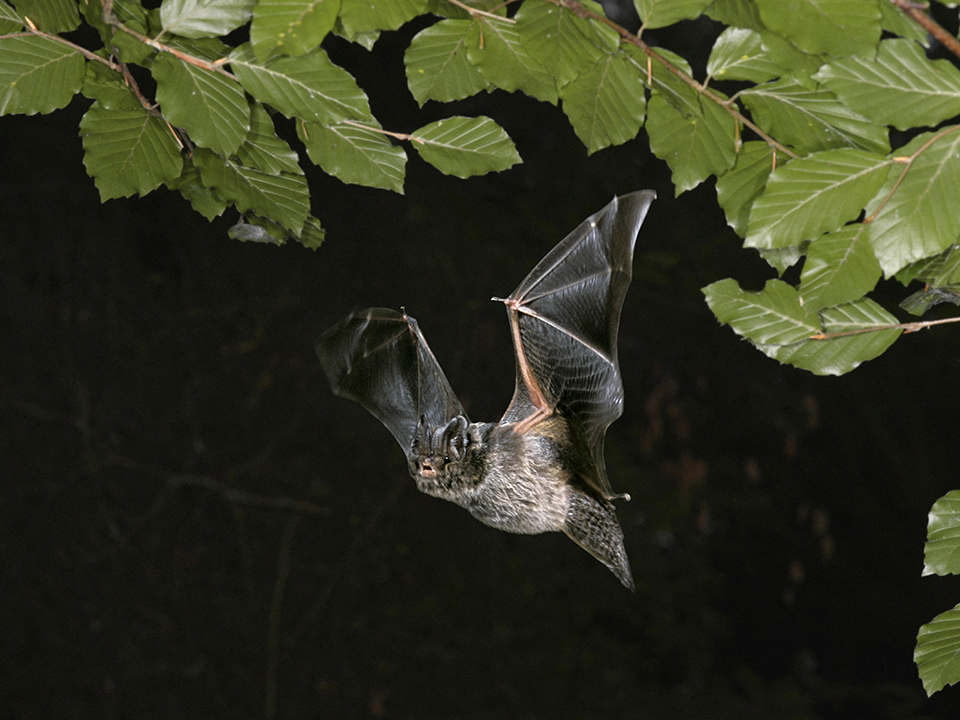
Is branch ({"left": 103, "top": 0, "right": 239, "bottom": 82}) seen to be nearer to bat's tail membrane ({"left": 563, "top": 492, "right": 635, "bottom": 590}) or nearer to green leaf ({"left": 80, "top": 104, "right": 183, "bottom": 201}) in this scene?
green leaf ({"left": 80, "top": 104, "right": 183, "bottom": 201})

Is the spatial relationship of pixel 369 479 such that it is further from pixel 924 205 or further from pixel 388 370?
pixel 924 205

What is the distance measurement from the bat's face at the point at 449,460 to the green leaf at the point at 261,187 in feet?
0.42

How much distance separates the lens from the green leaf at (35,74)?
0.33 m

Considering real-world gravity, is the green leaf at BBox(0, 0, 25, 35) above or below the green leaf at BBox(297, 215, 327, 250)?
above

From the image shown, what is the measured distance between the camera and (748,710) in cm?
154

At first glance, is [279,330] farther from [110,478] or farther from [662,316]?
[662,316]

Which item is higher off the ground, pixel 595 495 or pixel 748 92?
pixel 748 92

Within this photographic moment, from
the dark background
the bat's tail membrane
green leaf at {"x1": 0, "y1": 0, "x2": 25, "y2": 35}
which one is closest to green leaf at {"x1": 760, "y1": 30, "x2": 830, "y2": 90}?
the bat's tail membrane

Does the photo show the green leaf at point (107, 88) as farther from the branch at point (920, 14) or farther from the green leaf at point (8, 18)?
the branch at point (920, 14)

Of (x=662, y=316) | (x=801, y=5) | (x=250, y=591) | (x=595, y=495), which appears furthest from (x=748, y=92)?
(x=250, y=591)

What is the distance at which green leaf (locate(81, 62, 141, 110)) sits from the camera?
1.16 ft

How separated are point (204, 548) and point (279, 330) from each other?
0.48m

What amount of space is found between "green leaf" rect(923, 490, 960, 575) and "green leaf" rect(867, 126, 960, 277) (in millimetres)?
141

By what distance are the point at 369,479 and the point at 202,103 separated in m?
1.39
